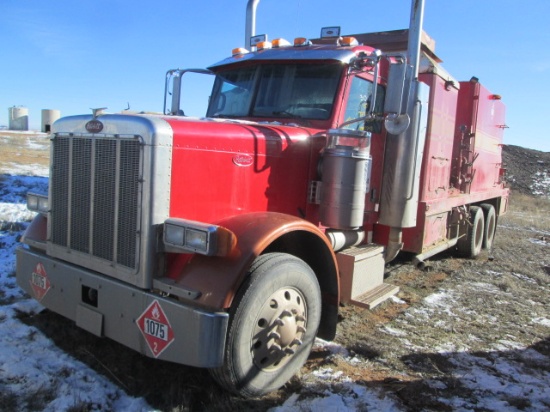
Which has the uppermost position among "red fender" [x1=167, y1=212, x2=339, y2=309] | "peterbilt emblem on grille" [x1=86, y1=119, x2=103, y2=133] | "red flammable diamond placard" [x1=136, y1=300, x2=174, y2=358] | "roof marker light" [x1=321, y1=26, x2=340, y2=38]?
"roof marker light" [x1=321, y1=26, x2=340, y2=38]

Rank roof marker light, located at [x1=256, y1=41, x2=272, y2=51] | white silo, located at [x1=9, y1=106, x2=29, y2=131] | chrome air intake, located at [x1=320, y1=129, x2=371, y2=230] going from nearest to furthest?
chrome air intake, located at [x1=320, y1=129, x2=371, y2=230], roof marker light, located at [x1=256, y1=41, x2=272, y2=51], white silo, located at [x1=9, y1=106, x2=29, y2=131]

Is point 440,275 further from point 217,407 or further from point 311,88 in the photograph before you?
point 217,407

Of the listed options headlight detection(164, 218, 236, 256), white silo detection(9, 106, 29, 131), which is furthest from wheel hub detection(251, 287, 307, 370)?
white silo detection(9, 106, 29, 131)

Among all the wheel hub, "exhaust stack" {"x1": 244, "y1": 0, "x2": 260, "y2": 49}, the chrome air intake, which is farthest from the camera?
"exhaust stack" {"x1": 244, "y1": 0, "x2": 260, "y2": 49}

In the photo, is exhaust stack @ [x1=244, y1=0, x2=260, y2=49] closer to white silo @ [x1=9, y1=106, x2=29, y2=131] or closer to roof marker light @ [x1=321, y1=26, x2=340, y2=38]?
roof marker light @ [x1=321, y1=26, x2=340, y2=38]

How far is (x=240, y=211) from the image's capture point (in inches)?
135

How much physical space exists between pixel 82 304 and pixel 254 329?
1227mm

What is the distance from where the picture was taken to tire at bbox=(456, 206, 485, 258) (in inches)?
320

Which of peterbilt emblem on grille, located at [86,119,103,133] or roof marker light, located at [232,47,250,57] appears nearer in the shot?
peterbilt emblem on grille, located at [86,119,103,133]

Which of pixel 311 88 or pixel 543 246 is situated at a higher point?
pixel 311 88

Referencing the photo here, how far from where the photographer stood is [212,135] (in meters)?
3.22

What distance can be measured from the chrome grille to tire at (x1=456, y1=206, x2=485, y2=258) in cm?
643

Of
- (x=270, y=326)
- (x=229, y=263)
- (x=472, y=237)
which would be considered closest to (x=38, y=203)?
(x=229, y=263)

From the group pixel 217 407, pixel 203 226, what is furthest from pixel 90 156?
pixel 217 407
